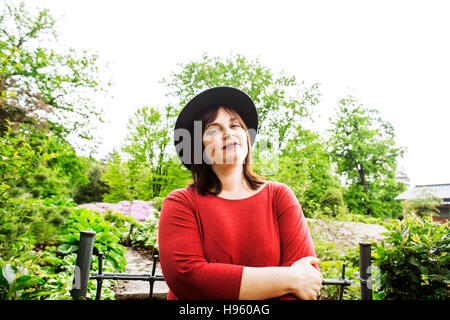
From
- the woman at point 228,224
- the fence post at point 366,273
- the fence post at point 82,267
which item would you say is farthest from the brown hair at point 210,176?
the fence post at point 366,273

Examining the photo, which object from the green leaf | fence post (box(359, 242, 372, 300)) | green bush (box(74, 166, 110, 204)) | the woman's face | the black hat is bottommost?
green bush (box(74, 166, 110, 204))

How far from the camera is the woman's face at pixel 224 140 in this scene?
1291 mm

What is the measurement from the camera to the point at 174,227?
1.08m

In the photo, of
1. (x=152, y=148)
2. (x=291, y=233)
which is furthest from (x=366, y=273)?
(x=152, y=148)

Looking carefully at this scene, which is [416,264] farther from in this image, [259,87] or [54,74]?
[259,87]

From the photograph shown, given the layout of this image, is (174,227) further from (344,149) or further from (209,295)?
(344,149)

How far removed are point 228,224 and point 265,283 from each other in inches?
12.3

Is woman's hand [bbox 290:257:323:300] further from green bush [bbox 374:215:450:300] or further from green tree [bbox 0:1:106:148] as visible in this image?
green tree [bbox 0:1:106:148]

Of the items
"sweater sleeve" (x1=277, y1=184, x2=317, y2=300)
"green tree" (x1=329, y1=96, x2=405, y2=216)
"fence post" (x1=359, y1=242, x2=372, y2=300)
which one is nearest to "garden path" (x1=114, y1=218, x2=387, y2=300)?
"fence post" (x1=359, y1=242, x2=372, y2=300)

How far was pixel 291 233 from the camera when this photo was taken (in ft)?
3.83

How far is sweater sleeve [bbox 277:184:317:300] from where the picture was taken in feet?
3.68

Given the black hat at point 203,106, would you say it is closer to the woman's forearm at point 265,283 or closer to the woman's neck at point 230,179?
the woman's neck at point 230,179
